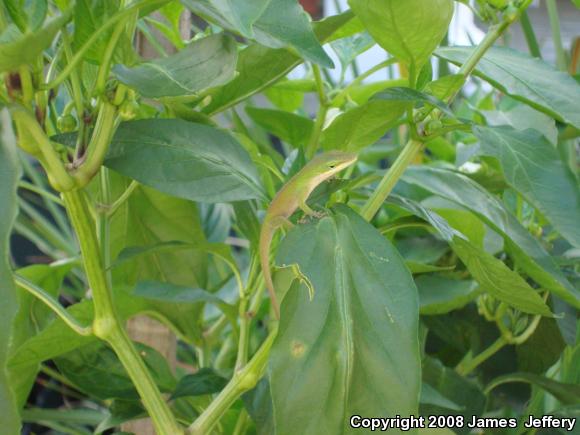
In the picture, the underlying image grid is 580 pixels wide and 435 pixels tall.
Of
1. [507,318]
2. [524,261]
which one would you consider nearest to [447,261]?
[507,318]

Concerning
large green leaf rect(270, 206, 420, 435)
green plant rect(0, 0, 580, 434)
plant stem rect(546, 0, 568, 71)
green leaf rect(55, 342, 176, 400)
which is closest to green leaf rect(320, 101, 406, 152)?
green plant rect(0, 0, 580, 434)

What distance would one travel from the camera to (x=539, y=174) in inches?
16.0

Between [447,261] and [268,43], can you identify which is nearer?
[268,43]

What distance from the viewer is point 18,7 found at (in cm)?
33

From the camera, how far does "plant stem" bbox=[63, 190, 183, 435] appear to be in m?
0.37

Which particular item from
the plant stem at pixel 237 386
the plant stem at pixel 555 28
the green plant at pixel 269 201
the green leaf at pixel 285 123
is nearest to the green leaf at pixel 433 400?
the green plant at pixel 269 201

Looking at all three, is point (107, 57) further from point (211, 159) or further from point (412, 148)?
point (412, 148)

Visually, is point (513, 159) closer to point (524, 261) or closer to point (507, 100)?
point (524, 261)

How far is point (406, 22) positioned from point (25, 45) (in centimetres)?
19

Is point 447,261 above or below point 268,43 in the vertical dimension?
below

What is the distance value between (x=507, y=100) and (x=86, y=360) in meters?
0.39

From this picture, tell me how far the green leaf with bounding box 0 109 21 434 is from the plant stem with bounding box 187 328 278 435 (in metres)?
0.14

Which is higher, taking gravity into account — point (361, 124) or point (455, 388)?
point (361, 124)

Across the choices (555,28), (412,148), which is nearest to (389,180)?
(412,148)
